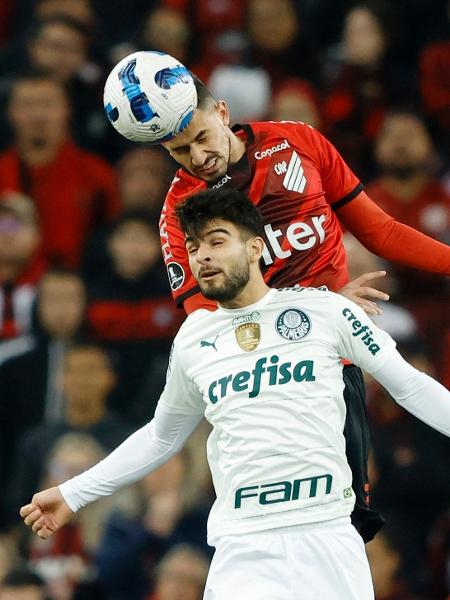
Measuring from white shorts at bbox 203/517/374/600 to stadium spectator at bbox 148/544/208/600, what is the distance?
8.80ft

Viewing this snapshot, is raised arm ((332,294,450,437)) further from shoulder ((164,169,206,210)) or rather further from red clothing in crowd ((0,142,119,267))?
red clothing in crowd ((0,142,119,267))

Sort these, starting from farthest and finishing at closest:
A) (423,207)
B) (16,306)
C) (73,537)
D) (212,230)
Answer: (16,306) < (423,207) < (73,537) < (212,230)

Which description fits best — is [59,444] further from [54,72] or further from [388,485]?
[54,72]

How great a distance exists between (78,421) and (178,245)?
3.34 meters

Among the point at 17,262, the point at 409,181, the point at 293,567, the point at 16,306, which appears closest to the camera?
the point at 293,567

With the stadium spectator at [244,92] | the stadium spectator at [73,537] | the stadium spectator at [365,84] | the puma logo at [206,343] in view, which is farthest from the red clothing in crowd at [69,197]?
the puma logo at [206,343]

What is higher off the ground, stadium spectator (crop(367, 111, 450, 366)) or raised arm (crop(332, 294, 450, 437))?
stadium spectator (crop(367, 111, 450, 366))

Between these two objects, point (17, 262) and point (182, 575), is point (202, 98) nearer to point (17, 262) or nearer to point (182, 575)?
point (182, 575)

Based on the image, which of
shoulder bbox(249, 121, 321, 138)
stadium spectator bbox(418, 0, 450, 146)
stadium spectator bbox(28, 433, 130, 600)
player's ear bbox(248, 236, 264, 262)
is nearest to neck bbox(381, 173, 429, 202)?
stadium spectator bbox(418, 0, 450, 146)

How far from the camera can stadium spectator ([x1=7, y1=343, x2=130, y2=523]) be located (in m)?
9.55

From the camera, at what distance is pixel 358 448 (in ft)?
20.6

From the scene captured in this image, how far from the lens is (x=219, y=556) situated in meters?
5.91

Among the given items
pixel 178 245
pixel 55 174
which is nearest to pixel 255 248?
pixel 178 245

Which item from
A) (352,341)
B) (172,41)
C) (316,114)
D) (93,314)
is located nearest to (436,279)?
(316,114)
